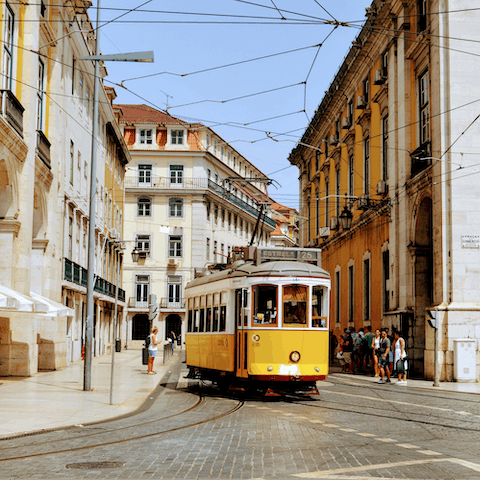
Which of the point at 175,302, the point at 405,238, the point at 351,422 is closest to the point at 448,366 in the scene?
the point at 405,238

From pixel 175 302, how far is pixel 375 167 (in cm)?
3594

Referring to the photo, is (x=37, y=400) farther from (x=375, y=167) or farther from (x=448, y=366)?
(x=375, y=167)

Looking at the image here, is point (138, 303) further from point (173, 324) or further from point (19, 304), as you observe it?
point (19, 304)

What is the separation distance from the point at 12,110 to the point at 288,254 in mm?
8737

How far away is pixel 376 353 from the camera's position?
2486 cm

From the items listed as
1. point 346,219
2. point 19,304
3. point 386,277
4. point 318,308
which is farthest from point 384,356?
point 346,219

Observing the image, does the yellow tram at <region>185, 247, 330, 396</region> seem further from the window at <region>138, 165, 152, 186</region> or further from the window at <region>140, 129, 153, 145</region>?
the window at <region>140, 129, 153, 145</region>

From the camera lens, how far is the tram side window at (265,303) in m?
16.9

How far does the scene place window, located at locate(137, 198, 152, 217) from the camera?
220 feet

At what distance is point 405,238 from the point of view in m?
28.2

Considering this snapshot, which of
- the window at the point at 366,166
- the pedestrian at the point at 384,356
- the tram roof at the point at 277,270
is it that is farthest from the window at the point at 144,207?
the tram roof at the point at 277,270

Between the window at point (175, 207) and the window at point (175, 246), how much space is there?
199 centimetres

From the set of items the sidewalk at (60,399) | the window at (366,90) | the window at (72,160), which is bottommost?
the sidewalk at (60,399)

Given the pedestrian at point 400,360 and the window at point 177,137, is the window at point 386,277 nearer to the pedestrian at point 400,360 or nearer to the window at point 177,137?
the pedestrian at point 400,360
